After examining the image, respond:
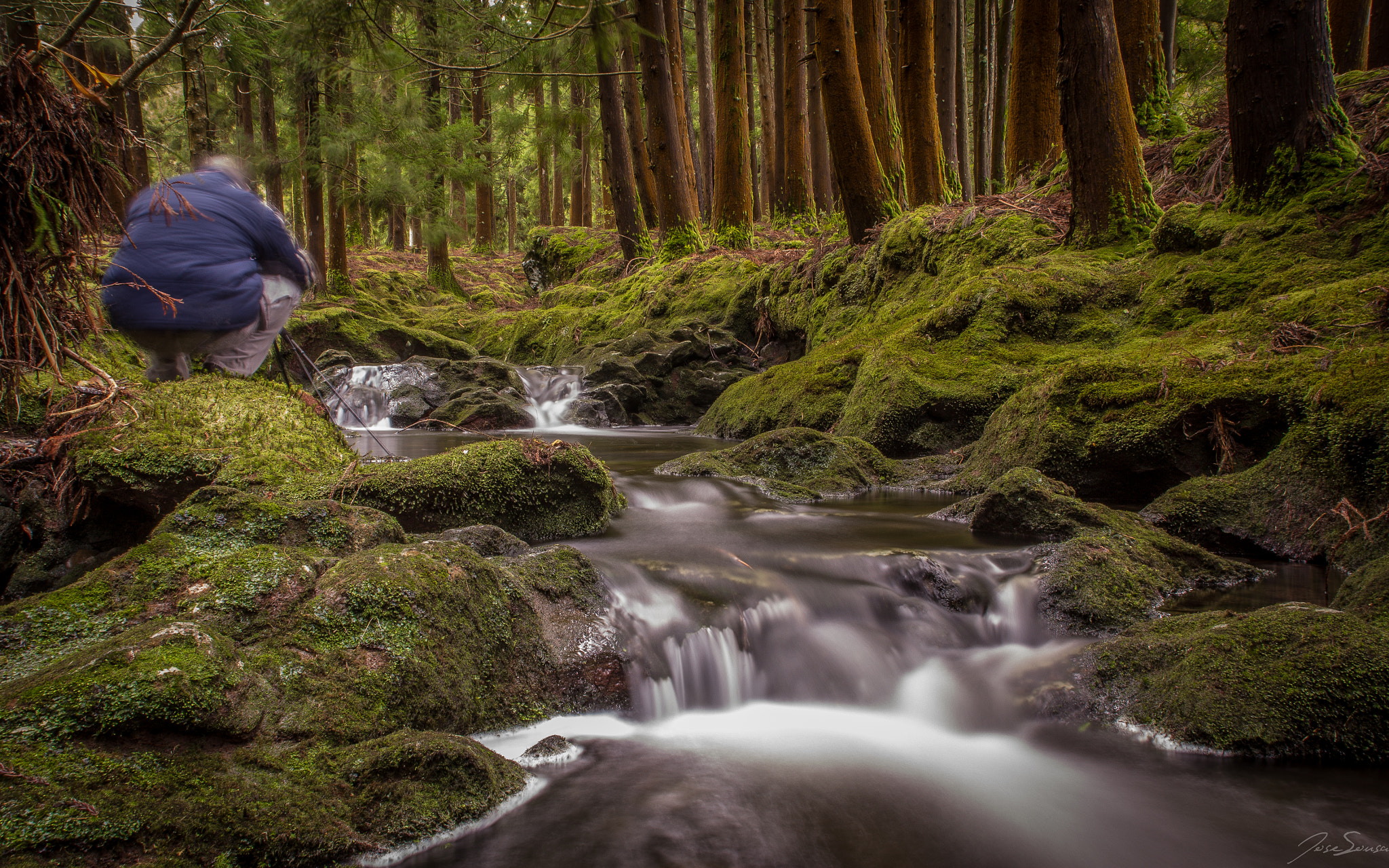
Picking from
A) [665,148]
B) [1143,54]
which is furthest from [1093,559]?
[665,148]

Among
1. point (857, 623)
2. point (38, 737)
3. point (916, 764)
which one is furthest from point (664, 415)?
point (38, 737)

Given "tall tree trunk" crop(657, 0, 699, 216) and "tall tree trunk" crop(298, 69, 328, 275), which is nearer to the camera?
"tall tree trunk" crop(657, 0, 699, 216)

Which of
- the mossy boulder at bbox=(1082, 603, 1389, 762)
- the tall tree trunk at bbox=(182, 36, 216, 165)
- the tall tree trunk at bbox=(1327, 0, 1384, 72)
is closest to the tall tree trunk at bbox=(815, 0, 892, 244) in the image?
the tall tree trunk at bbox=(1327, 0, 1384, 72)

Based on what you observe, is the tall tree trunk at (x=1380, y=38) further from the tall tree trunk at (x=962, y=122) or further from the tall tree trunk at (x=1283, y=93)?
the tall tree trunk at (x=962, y=122)

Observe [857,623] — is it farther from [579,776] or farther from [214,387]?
[214,387]

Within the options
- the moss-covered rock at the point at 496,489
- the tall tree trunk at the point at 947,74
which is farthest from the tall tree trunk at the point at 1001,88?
the moss-covered rock at the point at 496,489

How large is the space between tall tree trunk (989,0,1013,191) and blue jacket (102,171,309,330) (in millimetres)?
16401

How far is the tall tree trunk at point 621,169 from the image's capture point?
16375 millimetres

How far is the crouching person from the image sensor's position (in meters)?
3.95

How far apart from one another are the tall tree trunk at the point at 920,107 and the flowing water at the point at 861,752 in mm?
8500

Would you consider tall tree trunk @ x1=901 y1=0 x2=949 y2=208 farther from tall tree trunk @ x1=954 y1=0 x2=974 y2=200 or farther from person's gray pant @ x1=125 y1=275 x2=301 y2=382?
→ person's gray pant @ x1=125 y1=275 x2=301 y2=382

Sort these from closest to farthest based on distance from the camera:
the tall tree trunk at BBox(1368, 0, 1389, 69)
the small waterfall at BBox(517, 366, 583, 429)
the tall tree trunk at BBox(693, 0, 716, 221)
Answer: the tall tree trunk at BBox(1368, 0, 1389, 69), the small waterfall at BBox(517, 366, 583, 429), the tall tree trunk at BBox(693, 0, 716, 221)

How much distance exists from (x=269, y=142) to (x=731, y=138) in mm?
11882

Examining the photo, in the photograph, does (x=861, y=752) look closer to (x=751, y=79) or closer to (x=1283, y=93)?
(x=1283, y=93)
